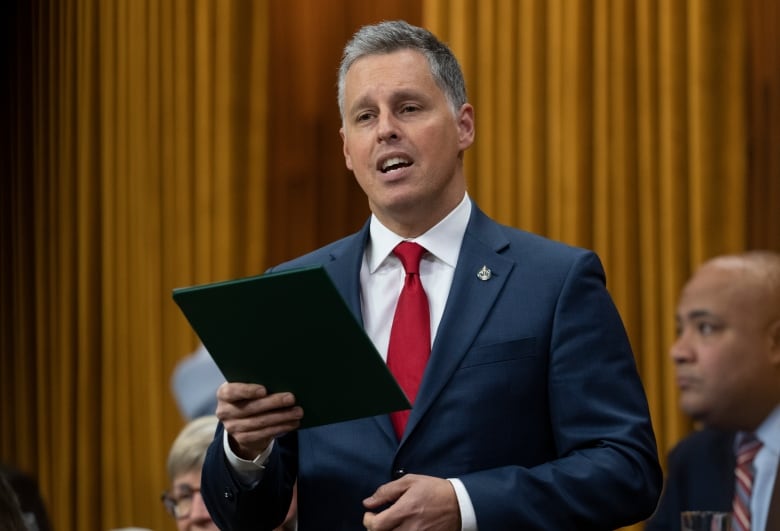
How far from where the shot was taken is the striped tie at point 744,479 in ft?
9.95

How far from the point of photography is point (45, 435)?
5250 mm

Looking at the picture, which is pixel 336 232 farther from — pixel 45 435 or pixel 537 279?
pixel 537 279

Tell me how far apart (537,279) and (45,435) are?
363 centimetres

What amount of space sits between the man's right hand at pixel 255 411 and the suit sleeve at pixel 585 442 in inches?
11.1

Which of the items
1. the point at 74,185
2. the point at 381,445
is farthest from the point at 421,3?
the point at 381,445

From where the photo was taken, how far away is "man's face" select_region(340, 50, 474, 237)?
213 centimetres

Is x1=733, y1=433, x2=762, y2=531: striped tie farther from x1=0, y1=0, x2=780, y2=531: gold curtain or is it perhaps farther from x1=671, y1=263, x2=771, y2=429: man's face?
x1=0, y1=0, x2=780, y2=531: gold curtain

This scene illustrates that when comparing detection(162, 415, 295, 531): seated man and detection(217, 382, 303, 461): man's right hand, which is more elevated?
detection(217, 382, 303, 461): man's right hand

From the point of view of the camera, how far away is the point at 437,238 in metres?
2.15

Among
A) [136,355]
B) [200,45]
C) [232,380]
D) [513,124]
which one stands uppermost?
[200,45]

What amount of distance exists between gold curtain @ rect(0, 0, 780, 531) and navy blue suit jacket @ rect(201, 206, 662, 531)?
5.96 feet

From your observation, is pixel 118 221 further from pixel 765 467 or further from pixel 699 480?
pixel 765 467

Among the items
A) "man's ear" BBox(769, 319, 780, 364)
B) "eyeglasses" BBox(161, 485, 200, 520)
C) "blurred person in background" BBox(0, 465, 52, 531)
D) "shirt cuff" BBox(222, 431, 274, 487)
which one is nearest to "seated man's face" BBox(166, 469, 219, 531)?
"eyeglasses" BBox(161, 485, 200, 520)

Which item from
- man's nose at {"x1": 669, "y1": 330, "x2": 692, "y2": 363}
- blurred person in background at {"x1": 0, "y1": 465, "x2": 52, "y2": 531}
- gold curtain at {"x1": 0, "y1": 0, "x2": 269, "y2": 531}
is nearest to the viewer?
blurred person in background at {"x1": 0, "y1": 465, "x2": 52, "y2": 531}
